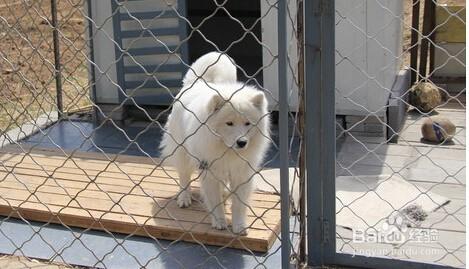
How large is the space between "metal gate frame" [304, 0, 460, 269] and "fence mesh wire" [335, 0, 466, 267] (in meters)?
0.16

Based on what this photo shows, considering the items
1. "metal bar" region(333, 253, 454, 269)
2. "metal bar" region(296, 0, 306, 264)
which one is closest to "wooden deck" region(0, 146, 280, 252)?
"metal bar" region(296, 0, 306, 264)

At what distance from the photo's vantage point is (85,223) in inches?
128

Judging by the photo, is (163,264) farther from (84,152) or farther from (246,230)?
(84,152)

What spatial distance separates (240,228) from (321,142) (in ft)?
2.43

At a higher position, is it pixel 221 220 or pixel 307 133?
pixel 307 133

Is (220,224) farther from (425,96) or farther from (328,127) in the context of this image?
(425,96)

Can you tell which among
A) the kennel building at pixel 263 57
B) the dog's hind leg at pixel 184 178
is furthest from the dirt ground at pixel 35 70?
the dog's hind leg at pixel 184 178

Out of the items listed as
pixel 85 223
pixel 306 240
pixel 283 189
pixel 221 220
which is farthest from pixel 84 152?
pixel 283 189

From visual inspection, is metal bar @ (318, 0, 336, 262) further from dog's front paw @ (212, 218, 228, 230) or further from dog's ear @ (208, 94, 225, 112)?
dog's front paw @ (212, 218, 228, 230)

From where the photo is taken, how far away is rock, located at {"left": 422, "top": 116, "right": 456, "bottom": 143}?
4480 millimetres

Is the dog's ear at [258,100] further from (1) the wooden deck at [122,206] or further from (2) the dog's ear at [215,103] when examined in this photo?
(1) the wooden deck at [122,206]

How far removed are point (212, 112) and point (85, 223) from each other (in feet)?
3.36

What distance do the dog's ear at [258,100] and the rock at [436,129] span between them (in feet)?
6.84

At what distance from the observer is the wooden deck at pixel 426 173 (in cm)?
284
